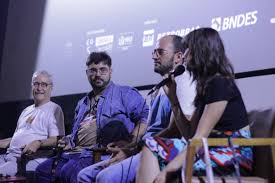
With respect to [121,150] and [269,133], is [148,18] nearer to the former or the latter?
[121,150]

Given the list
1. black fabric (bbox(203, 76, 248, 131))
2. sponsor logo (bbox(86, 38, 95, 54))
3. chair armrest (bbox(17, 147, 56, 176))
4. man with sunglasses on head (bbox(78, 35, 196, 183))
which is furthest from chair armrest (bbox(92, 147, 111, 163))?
sponsor logo (bbox(86, 38, 95, 54))

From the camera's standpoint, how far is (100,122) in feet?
9.77

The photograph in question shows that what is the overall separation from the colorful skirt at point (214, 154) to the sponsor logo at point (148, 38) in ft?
4.63

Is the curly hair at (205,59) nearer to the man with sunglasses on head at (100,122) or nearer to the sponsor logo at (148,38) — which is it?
the man with sunglasses on head at (100,122)

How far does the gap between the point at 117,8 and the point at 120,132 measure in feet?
3.56

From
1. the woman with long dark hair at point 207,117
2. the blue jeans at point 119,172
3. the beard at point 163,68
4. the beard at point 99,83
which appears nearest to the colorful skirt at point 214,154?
the woman with long dark hair at point 207,117

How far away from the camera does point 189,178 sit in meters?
1.68

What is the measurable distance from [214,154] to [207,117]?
159 mm

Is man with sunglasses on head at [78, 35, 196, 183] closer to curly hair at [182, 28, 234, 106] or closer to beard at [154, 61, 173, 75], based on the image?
beard at [154, 61, 173, 75]

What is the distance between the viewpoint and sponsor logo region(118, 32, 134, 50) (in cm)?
344

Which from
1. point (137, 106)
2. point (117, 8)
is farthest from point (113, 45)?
point (137, 106)

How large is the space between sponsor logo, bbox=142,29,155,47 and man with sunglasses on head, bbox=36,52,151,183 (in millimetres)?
349

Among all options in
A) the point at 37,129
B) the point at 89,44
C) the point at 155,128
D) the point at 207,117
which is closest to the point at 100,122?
the point at 155,128

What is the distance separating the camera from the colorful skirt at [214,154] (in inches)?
73.9
